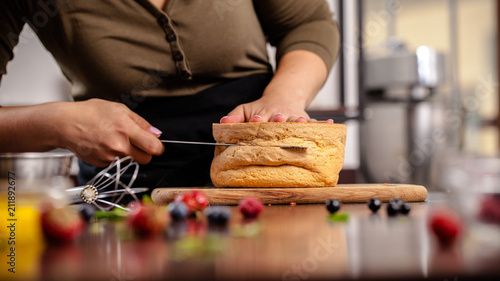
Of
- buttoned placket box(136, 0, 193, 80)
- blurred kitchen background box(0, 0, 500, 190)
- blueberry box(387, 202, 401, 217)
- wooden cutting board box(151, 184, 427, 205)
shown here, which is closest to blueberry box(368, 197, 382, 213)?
blueberry box(387, 202, 401, 217)

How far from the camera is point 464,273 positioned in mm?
362

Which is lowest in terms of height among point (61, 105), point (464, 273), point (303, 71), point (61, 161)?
point (464, 273)

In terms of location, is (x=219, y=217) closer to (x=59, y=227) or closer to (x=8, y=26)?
(x=59, y=227)

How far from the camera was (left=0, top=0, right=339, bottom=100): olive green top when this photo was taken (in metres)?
1.13

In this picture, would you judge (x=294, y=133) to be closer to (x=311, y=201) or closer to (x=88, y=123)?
(x=311, y=201)

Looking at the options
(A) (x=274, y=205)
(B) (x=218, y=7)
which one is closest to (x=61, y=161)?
(A) (x=274, y=205)

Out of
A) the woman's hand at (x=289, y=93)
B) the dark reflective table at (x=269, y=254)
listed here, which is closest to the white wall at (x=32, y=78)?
the woman's hand at (x=289, y=93)

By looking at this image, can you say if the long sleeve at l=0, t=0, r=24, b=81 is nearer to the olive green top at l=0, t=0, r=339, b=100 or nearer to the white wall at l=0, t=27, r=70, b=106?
the olive green top at l=0, t=0, r=339, b=100

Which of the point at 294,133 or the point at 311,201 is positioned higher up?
the point at 294,133

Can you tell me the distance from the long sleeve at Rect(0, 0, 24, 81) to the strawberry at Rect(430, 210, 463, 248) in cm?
108

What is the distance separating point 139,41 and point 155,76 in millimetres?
95

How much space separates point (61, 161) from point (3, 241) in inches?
10.4

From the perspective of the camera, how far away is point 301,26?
137 cm

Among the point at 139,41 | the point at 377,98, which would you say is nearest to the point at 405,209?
the point at 139,41
